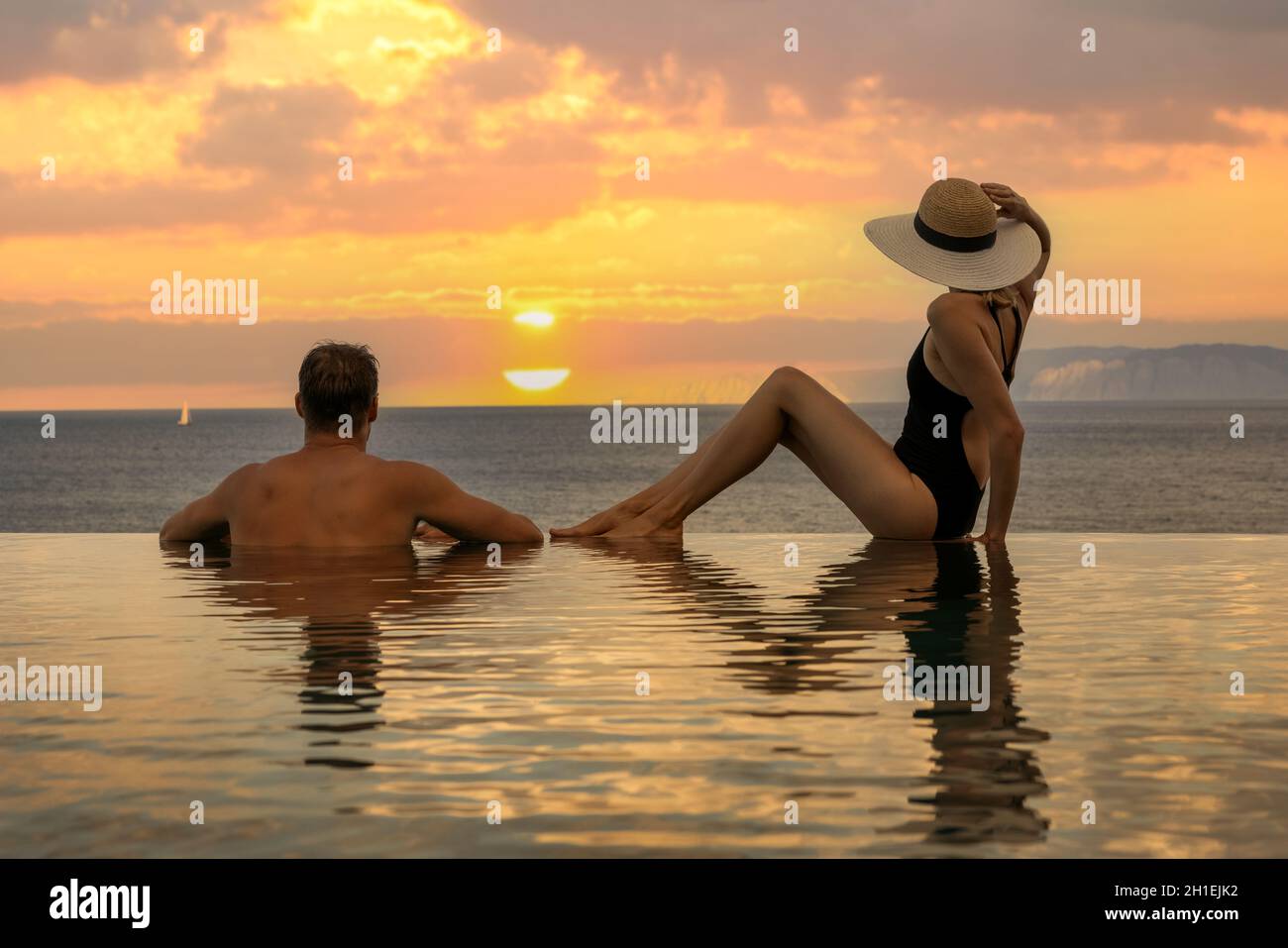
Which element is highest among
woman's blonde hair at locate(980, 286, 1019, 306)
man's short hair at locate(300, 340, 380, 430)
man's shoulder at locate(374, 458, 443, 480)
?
woman's blonde hair at locate(980, 286, 1019, 306)

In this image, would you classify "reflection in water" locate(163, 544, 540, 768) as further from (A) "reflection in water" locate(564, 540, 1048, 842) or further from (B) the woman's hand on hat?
(B) the woman's hand on hat

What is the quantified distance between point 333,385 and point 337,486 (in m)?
0.46

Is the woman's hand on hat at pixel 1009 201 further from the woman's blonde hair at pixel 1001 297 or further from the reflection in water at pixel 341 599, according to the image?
the reflection in water at pixel 341 599

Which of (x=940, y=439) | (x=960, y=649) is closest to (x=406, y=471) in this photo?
(x=940, y=439)

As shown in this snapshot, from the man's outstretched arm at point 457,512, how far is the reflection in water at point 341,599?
0.39 feet

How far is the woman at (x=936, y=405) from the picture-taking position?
6762mm

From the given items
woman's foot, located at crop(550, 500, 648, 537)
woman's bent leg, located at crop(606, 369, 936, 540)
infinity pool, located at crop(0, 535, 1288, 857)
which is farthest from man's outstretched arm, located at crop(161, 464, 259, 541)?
woman's bent leg, located at crop(606, 369, 936, 540)

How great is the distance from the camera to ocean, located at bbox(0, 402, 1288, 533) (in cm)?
5750

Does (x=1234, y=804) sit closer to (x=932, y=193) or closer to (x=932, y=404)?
(x=932, y=404)

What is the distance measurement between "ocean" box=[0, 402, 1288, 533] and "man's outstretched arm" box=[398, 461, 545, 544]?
39750 mm
